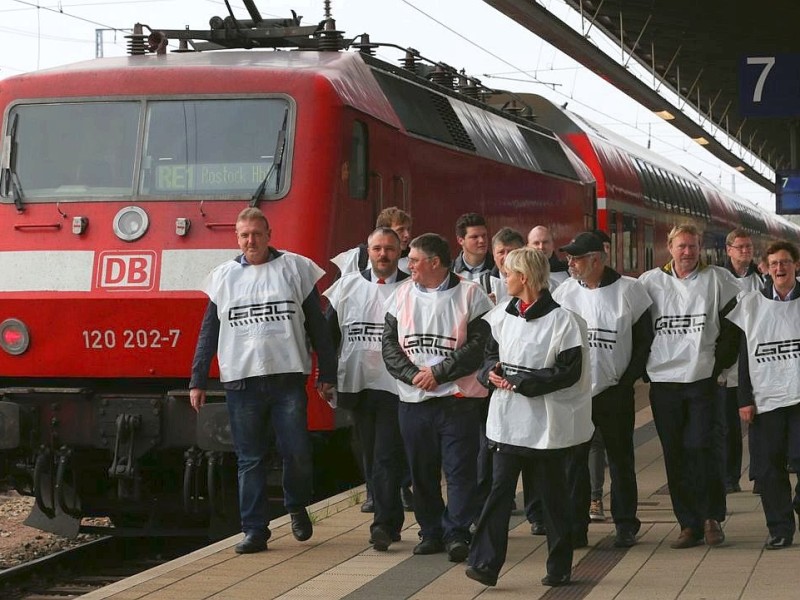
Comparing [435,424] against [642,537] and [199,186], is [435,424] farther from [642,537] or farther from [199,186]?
[199,186]

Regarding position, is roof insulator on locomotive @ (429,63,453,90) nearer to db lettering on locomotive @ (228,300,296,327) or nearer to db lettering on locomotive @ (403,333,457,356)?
db lettering on locomotive @ (228,300,296,327)

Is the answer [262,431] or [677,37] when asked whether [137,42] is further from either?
[677,37]

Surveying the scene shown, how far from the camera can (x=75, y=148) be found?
31.8 ft

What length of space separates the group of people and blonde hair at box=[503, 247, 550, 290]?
2.30ft

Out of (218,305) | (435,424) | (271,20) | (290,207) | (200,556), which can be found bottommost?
(200,556)

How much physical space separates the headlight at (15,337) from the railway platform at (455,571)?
6.29ft

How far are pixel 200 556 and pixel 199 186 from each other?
252cm

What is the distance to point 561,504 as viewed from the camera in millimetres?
7098

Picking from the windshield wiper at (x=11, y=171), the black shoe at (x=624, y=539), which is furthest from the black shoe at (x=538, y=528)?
the windshield wiper at (x=11, y=171)

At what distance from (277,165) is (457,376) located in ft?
7.93

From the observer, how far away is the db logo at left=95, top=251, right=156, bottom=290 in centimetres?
926

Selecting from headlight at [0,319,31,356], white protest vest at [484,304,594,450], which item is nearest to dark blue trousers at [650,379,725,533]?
white protest vest at [484,304,594,450]

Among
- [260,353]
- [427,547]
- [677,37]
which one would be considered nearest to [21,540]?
[260,353]

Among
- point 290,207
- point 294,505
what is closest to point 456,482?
point 294,505
